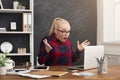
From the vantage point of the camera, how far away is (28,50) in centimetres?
470

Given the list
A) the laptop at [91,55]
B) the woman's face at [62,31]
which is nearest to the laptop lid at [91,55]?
the laptop at [91,55]

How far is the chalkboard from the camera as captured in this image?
15.5 ft

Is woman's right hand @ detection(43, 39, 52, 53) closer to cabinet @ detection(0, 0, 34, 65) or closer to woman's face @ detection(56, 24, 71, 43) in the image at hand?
woman's face @ detection(56, 24, 71, 43)

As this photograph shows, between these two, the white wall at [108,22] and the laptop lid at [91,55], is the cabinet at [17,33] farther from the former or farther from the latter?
the laptop lid at [91,55]

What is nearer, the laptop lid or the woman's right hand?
the laptop lid

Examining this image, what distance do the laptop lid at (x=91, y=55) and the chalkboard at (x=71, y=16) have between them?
213cm

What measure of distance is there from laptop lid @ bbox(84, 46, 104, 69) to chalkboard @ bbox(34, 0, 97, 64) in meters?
2.13

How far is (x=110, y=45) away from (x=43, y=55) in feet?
→ 5.25

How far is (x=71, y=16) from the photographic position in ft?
15.9

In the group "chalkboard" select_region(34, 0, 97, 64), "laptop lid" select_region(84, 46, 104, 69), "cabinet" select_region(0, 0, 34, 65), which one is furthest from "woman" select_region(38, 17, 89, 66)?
"chalkboard" select_region(34, 0, 97, 64)

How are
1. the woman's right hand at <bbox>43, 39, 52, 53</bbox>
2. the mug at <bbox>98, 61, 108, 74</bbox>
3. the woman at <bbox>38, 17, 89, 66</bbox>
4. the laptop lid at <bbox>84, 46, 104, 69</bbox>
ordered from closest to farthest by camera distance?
the mug at <bbox>98, 61, 108, 74</bbox> < the laptop lid at <bbox>84, 46, 104, 69</bbox> < the woman's right hand at <bbox>43, 39, 52, 53</bbox> < the woman at <bbox>38, 17, 89, 66</bbox>

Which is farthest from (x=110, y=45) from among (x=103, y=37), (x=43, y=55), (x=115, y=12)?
(x=43, y=55)

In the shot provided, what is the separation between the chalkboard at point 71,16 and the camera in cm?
473

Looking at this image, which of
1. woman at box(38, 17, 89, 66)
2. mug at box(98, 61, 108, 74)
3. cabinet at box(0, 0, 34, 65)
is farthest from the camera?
cabinet at box(0, 0, 34, 65)
